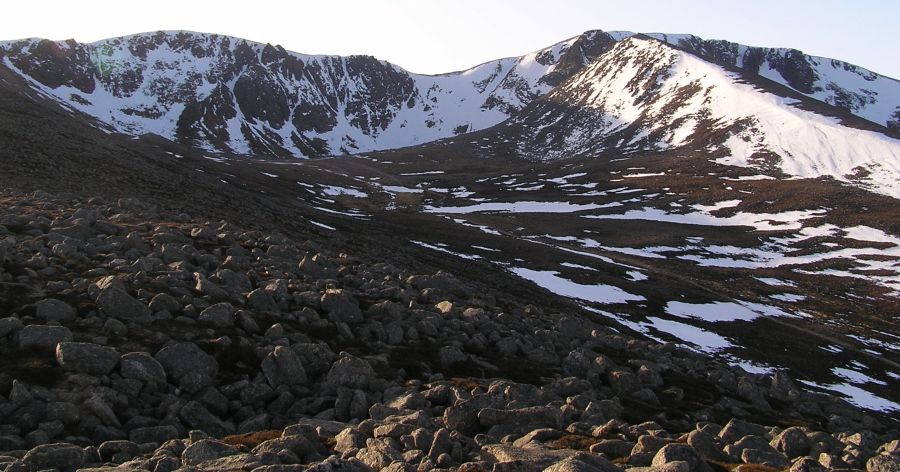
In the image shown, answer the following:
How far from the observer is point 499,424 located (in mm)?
11766

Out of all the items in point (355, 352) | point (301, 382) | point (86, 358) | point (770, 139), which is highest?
point (770, 139)

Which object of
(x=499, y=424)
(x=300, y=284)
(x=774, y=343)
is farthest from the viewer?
(x=774, y=343)

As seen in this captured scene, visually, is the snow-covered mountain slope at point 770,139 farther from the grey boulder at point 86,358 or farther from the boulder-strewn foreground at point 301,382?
the grey boulder at point 86,358

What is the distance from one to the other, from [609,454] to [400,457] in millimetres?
4162

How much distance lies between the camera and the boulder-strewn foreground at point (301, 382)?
9.30 meters

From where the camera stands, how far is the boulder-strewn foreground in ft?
30.5

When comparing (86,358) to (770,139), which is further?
(770,139)

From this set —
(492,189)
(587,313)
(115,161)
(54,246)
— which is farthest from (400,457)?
(492,189)

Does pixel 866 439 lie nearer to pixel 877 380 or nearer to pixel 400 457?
pixel 400 457

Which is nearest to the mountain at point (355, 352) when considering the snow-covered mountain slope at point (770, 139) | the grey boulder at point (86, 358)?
the grey boulder at point (86, 358)

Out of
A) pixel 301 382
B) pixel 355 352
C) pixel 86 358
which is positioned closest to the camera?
pixel 86 358

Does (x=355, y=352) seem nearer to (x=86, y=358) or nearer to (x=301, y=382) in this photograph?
(x=301, y=382)

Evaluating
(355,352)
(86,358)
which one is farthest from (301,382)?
(86,358)

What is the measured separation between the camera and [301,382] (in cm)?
1324
